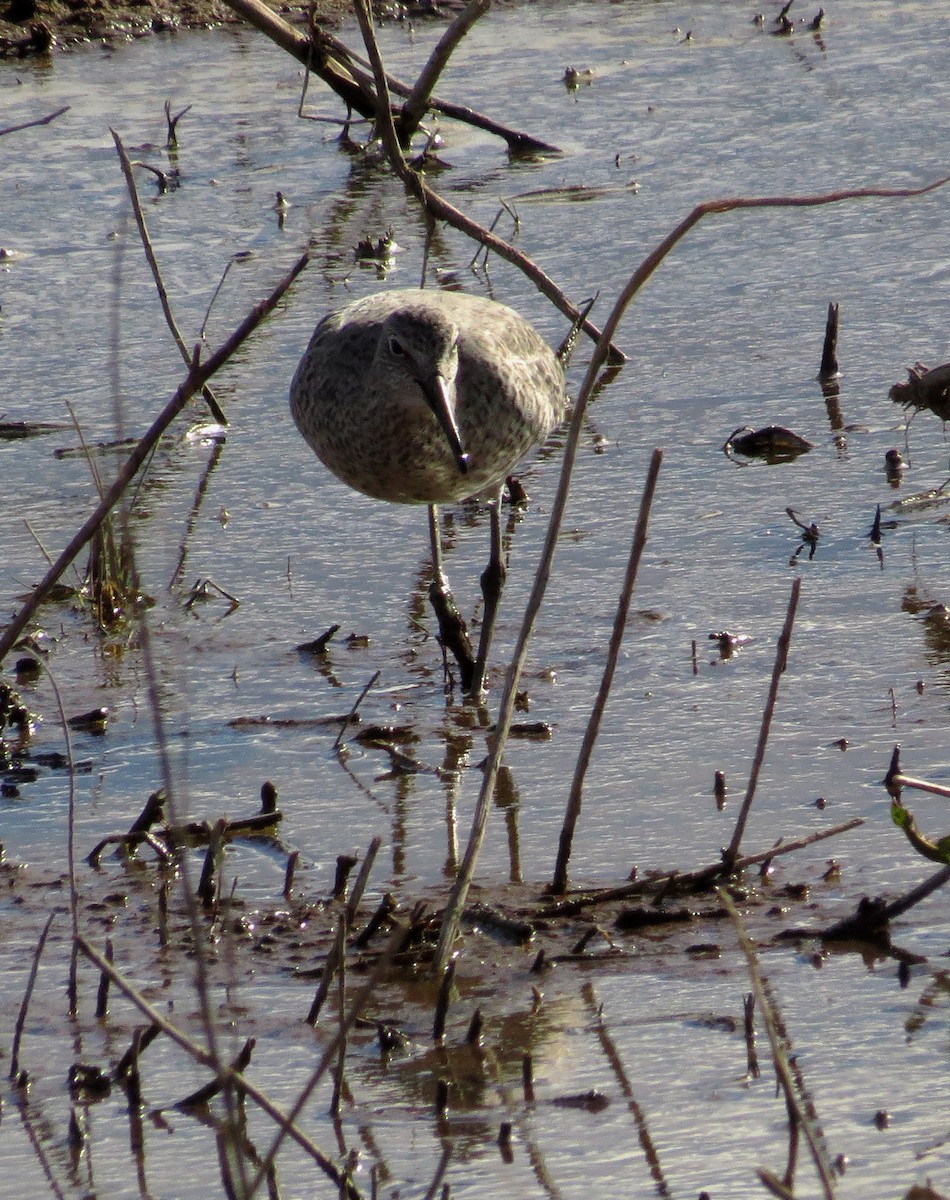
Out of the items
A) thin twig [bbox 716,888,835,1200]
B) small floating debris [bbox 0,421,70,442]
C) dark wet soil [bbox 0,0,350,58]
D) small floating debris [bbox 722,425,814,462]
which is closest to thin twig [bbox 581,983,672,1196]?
thin twig [bbox 716,888,835,1200]

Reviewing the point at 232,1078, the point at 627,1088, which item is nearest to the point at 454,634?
the point at 627,1088

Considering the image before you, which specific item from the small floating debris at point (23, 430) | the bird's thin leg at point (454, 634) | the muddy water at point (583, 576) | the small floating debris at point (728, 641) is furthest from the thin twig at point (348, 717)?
the small floating debris at point (23, 430)

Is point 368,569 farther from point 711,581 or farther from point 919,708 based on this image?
point 919,708

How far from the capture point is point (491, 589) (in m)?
5.61

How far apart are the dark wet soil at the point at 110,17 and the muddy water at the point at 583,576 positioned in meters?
3.11

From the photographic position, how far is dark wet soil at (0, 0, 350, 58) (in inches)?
562

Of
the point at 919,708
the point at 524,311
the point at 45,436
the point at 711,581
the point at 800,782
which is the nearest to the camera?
the point at 800,782

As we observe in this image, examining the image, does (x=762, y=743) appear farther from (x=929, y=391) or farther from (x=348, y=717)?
(x=929, y=391)

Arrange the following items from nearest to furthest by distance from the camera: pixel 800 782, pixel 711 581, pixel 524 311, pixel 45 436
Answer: pixel 800 782, pixel 711 581, pixel 45 436, pixel 524 311

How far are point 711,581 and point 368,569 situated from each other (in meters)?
1.09

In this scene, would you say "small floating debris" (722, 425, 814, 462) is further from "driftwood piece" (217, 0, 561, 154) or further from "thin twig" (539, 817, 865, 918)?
"thin twig" (539, 817, 865, 918)

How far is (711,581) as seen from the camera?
560 cm

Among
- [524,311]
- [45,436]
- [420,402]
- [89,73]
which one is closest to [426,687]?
[420,402]

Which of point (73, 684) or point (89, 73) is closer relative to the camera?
point (73, 684)
